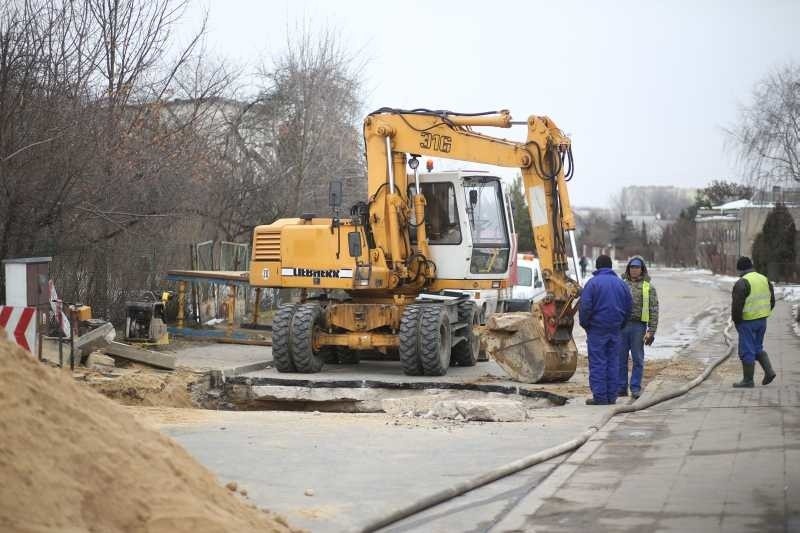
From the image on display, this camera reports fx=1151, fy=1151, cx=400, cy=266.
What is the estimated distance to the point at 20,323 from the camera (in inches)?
539

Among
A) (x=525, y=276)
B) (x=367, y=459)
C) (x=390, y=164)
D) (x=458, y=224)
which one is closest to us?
(x=367, y=459)

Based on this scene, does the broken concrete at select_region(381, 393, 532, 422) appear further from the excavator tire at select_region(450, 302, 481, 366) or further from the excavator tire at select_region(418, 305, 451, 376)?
the excavator tire at select_region(450, 302, 481, 366)

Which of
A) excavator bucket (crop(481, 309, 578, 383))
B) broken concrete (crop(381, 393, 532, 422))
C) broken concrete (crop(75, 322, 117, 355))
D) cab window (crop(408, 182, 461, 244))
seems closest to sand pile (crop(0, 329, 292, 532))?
broken concrete (crop(381, 393, 532, 422))

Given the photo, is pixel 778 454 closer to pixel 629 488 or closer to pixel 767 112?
pixel 629 488

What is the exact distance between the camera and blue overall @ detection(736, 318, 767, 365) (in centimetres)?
1523

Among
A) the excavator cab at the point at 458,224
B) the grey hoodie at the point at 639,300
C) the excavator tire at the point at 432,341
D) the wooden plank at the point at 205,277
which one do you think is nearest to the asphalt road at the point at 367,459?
the grey hoodie at the point at 639,300

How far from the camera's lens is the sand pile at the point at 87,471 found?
242 inches

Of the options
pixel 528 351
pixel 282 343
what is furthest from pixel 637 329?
pixel 282 343

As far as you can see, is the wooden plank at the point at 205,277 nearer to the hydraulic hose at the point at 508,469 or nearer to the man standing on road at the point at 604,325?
the man standing on road at the point at 604,325

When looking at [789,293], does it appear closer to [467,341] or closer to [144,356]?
[467,341]

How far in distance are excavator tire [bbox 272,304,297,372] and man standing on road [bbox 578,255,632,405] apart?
574 centimetres

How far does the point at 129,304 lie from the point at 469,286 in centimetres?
645

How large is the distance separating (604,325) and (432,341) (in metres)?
4.05

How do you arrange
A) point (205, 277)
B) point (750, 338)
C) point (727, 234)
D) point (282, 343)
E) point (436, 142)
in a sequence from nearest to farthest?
point (750, 338)
point (282, 343)
point (436, 142)
point (205, 277)
point (727, 234)
